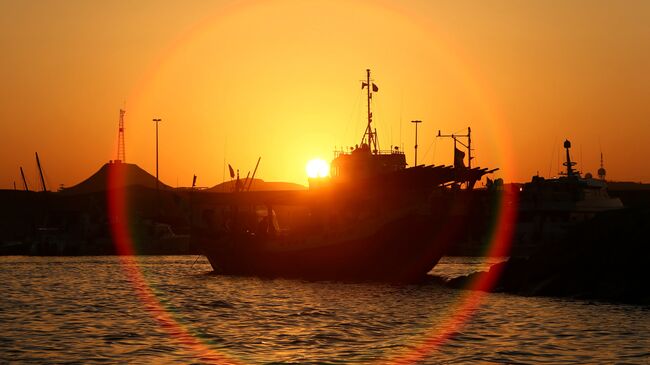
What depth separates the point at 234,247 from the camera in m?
80.1

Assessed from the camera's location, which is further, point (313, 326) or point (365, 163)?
point (365, 163)

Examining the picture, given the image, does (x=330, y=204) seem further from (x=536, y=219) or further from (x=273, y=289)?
(x=536, y=219)

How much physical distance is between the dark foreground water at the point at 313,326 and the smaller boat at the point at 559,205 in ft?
243

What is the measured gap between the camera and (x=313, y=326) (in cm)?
3650

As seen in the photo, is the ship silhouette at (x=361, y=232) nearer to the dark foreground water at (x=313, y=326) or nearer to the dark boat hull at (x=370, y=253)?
the dark boat hull at (x=370, y=253)

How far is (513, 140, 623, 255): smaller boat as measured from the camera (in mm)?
127750

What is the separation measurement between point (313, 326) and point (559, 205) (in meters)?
99.7

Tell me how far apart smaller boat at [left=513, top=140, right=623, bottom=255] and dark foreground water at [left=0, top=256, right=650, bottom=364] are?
74.1 m

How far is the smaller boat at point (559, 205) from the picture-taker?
127750mm

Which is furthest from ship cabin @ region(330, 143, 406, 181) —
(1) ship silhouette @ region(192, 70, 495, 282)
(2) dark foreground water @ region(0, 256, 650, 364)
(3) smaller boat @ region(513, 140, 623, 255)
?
(3) smaller boat @ region(513, 140, 623, 255)

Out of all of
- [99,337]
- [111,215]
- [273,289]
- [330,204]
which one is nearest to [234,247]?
[330,204]

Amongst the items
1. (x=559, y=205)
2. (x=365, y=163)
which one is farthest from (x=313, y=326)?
(x=559, y=205)

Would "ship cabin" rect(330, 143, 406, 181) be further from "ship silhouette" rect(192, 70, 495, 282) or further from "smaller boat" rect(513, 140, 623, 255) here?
"smaller boat" rect(513, 140, 623, 255)

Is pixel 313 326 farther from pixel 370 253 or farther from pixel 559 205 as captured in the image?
pixel 559 205
